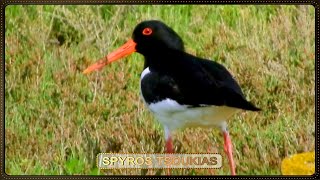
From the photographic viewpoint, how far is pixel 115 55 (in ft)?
36.0

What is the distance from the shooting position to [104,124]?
11.0 metres

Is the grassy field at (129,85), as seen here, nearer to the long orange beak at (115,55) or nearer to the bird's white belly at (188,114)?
the long orange beak at (115,55)

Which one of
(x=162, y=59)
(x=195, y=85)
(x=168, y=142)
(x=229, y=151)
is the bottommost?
(x=229, y=151)

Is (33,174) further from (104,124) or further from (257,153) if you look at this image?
(257,153)

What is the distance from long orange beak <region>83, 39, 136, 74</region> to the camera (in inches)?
428

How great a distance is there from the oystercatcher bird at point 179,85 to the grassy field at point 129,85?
11.0 inches

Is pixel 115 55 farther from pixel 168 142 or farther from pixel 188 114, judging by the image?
pixel 188 114

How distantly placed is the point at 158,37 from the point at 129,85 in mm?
665

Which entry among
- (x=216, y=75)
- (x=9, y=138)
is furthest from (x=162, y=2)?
(x=9, y=138)

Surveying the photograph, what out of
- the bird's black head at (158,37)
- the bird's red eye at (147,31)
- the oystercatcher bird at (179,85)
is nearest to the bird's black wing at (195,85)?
the oystercatcher bird at (179,85)

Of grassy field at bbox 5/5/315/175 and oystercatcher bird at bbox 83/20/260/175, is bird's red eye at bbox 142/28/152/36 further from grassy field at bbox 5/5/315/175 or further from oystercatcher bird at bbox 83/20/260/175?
grassy field at bbox 5/5/315/175

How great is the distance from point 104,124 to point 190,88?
42.8 inches

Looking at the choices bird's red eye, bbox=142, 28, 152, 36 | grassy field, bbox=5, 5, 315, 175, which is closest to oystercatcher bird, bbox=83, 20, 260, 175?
bird's red eye, bbox=142, 28, 152, 36

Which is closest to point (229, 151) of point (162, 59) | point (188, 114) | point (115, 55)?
point (188, 114)
